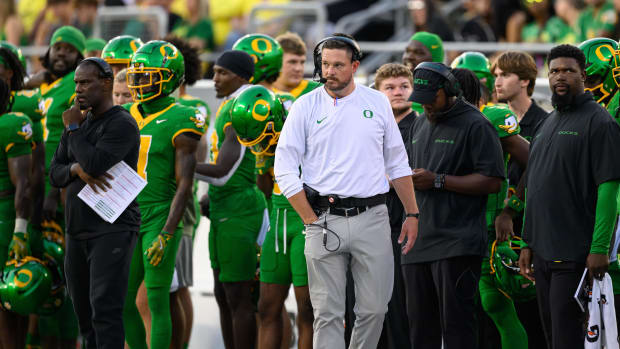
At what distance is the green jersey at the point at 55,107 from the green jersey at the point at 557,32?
574cm

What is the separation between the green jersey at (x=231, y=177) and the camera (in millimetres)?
7840

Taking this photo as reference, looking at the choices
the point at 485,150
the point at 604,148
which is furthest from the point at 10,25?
the point at 604,148

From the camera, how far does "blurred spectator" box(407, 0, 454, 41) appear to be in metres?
12.2

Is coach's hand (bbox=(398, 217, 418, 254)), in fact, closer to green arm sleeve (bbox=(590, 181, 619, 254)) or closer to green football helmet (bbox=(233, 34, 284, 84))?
green arm sleeve (bbox=(590, 181, 619, 254))

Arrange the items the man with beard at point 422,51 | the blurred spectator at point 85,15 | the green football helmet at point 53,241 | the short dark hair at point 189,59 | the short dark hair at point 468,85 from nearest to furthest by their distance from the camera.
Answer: the short dark hair at point 468,85 → the green football helmet at point 53,241 → the man with beard at point 422,51 → the short dark hair at point 189,59 → the blurred spectator at point 85,15

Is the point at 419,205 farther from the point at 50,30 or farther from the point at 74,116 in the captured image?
the point at 50,30

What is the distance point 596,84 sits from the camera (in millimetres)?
7098

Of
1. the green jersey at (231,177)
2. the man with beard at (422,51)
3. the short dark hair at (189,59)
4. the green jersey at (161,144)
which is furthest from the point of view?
the short dark hair at (189,59)

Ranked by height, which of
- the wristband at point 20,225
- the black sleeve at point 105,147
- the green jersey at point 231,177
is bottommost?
the wristband at point 20,225

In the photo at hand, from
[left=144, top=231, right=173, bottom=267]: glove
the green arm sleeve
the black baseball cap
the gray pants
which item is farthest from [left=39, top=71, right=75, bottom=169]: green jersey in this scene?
the green arm sleeve

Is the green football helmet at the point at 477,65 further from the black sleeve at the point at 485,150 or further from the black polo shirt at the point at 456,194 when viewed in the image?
the black sleeve at the point at 485,150

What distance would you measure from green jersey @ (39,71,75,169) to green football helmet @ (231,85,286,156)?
2.18 m

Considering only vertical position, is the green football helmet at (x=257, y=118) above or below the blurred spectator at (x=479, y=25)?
below

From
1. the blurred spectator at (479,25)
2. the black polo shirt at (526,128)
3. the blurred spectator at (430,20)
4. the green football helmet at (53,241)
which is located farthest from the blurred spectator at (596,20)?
the green football helmet at (53,241)
